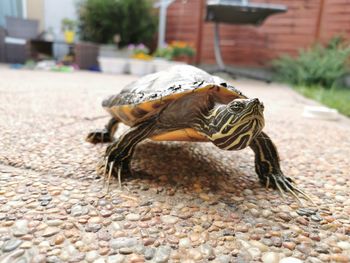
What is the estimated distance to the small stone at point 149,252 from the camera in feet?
1.94

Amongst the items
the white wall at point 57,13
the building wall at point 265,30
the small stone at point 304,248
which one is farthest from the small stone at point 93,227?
the white wall at point 57,13

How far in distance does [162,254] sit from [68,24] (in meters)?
7.19

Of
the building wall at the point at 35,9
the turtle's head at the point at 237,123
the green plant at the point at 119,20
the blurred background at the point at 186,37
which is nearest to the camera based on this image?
the turtle's head at the point at 237,123

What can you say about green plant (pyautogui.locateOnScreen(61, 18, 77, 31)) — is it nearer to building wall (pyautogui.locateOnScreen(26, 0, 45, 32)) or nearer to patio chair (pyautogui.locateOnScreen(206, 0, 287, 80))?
building wall (pyautogui.locateOnScreen(26, 0, 45, 32))

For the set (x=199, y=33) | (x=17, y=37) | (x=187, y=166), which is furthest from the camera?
(x=17, y=37)

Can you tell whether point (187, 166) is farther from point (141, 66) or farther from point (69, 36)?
point (69, 36)

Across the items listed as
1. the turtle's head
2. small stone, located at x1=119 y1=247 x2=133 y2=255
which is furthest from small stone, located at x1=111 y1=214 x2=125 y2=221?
the turtle's head

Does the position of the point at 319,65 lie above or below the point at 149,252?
above

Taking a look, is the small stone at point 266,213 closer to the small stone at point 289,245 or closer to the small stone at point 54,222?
A: the small stone at point 289,245

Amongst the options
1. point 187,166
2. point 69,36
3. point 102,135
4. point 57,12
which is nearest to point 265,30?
point 69,36

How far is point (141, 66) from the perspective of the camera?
18.6 ft

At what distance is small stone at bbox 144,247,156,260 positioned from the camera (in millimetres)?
591

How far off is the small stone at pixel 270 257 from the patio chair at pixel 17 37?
23.9ft

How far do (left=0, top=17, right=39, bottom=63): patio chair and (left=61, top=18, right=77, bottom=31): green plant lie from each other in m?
0.56
